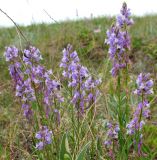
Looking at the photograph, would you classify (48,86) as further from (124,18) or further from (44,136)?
(124,18)

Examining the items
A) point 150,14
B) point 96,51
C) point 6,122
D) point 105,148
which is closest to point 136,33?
point 96,51

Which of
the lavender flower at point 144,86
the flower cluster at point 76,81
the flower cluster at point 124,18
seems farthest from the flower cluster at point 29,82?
the lavender flower at point 144,86

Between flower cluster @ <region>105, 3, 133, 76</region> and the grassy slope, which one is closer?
flower cluster @ <region>105, 3, 133, 76</region>

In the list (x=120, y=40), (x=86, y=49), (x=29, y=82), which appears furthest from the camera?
(x=86, y=49)

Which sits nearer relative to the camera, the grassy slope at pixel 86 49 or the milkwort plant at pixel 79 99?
the milkwort plant at pixel 79 99

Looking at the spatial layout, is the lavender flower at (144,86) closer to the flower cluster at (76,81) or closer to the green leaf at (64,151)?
the flower cluster at (76,81)

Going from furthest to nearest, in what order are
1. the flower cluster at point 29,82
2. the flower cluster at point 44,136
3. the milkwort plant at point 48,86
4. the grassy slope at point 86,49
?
the grassy slope at point 86,49 < the flower cluster at point 29,82 < the milkwort plant at point 48,86 < the flower cluster at point 44,136

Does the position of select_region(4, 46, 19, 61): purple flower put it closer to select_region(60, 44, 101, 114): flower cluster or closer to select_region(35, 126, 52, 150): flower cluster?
select_region(60, 44, 101, 114): flower cluster

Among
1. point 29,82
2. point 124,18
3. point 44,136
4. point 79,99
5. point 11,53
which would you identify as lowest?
point 44,136

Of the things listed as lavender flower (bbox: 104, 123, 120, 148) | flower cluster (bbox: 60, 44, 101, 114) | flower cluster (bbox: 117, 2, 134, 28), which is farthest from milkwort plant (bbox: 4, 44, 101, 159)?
flower cluster (bbox: 117, 2, 134, 28)

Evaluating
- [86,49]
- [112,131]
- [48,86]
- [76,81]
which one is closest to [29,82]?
[48,86]
